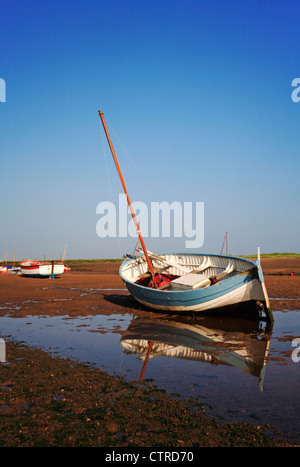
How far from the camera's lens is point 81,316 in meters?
18.6

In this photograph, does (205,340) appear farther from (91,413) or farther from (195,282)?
(91,413)

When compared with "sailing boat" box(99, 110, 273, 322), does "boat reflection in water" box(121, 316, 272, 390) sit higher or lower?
lower

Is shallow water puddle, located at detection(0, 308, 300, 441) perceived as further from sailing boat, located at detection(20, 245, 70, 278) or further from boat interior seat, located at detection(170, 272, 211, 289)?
sailing boat, located at detection(20, 245, 70, 278)

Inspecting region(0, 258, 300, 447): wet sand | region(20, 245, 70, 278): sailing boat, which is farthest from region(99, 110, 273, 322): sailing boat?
region(20, 245, 70, 278): sailing boat

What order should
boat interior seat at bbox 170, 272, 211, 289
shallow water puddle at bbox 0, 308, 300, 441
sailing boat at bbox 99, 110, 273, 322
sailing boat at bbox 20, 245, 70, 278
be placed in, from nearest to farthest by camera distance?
shallow water puddle at bbox 0, 308, 300, 441
sailing boat at bbox 99, 110, 273, 322
boat interior seat at bbox 170, 272, 211, 289
sailing boat at bbox 20, 245, 70, 278

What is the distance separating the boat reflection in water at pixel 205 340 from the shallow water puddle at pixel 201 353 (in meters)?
0.03

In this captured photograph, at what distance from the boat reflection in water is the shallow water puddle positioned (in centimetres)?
3

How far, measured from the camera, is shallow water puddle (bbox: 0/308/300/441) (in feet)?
24.7

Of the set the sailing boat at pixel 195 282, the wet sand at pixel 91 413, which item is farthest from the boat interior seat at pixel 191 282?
Result: the wet sand at pixel 91 413

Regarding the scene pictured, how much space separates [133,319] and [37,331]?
15.8ft

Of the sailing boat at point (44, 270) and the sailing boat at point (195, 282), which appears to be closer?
the sailing boat at point (195, 282)

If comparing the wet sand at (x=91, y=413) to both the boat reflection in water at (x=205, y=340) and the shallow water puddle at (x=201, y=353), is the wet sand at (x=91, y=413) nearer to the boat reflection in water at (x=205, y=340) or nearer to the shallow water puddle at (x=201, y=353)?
the shallow water puddle at (x=201, y=353)

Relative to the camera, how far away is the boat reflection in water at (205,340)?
1073cm

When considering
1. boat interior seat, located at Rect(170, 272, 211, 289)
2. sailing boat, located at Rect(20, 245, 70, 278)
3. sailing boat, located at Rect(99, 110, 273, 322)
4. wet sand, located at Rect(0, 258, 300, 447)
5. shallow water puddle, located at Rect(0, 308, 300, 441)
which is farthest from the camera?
sailing boat, located at Rect(20, 245, 70, 278)
